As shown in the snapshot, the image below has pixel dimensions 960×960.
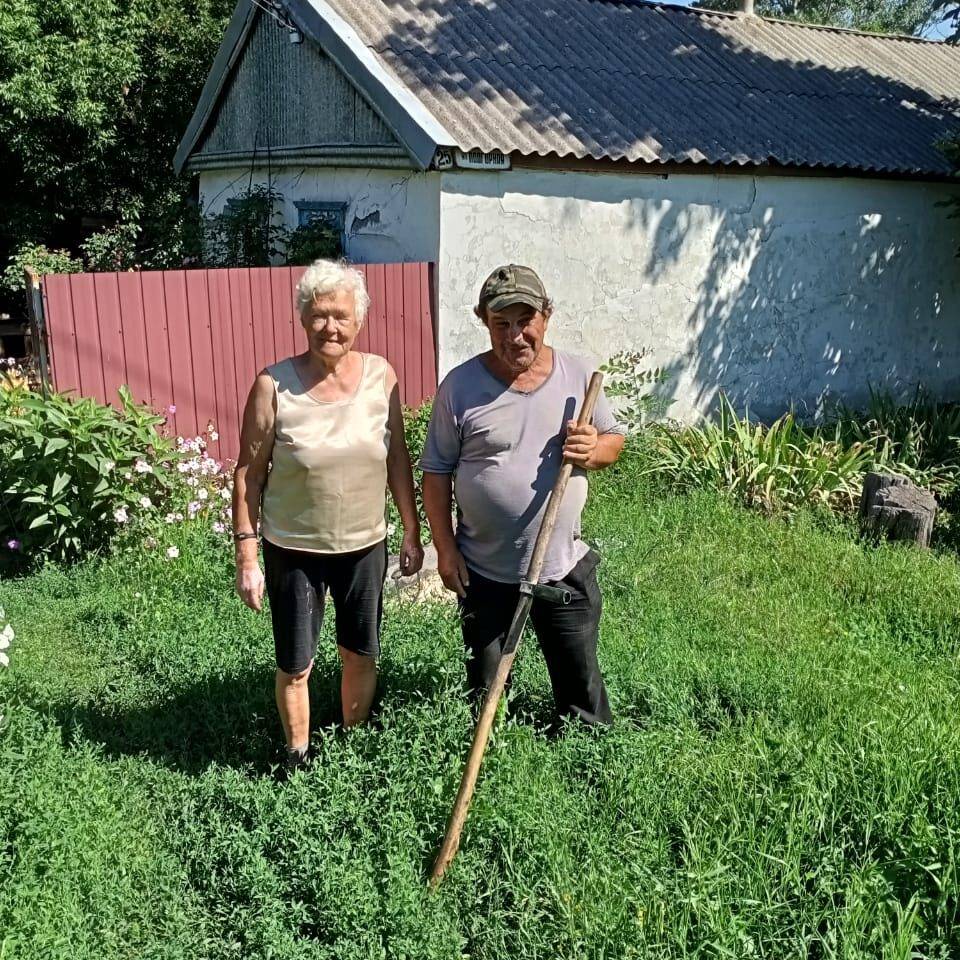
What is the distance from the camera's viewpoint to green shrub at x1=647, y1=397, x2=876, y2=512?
723cm

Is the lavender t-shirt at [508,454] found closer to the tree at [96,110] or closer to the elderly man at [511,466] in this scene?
the elderly man at [511,466]

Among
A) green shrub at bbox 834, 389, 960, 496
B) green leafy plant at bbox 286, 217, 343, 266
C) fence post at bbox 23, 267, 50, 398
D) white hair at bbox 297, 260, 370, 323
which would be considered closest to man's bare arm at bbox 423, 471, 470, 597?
white hair at bbox 297, 260, 370, 323

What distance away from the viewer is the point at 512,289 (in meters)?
3.10

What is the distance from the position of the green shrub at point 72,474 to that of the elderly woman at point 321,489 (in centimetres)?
260

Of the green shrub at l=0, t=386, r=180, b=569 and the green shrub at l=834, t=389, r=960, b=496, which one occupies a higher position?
the green shrub at l=0, t=386, r=180, b=569

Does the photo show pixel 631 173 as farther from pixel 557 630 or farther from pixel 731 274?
pixel 557 630

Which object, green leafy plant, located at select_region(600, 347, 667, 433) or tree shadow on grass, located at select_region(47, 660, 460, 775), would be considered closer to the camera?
tree shadow on grass, located at select_region(47, 660, 460, 775)

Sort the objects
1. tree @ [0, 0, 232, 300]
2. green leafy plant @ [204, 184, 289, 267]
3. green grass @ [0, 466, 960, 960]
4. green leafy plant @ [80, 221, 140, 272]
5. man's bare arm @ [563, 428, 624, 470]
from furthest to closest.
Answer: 1. green leafy plant @ [80, 221, 140, 272]
2. tree @ [0, 0, 232, 300]
3. green leafy plant @ [204, 184, 289, 267]
4. man's bare arm @ [563, 428, 624, 470]
5. green grass @ [0, 466, 960, 960]

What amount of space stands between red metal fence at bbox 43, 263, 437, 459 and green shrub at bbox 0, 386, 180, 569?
58 centimetres

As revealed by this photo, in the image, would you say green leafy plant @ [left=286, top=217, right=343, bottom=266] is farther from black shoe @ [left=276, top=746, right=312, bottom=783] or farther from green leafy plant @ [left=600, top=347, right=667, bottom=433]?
black shoe @ [left=276, top=746, right=312, bottom=783]

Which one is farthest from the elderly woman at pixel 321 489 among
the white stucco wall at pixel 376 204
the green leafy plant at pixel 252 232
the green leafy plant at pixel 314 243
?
the green leafy plant at pixel 252 232

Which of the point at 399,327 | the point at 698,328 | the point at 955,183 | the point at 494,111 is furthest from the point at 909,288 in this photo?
the point at 399,327

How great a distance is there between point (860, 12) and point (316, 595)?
34.4 meters

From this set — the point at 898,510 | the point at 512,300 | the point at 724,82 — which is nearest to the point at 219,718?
the point at 512,300
